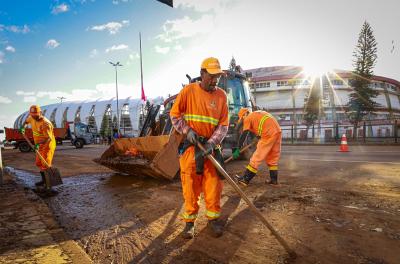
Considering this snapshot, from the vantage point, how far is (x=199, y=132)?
3.12m

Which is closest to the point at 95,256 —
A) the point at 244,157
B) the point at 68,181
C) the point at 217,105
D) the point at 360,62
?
the point at 217,105

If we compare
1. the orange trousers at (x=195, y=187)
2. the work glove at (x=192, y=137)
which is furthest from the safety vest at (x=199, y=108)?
the orange trousers at (x=195, y=187)

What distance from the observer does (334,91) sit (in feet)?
151

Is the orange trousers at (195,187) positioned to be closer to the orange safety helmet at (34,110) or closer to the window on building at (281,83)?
the orange safety helmet at (34,110)

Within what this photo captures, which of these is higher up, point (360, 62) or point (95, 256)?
point (360, 62)

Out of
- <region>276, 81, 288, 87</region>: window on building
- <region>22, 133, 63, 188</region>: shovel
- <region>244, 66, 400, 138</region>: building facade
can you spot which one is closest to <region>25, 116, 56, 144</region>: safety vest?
<region>22, 133, 63, 188</region>: shovel

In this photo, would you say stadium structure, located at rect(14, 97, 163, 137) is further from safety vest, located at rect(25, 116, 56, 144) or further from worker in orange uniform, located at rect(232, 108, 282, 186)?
worker in orange uniform, located at rect(232, 108, 282, 186)

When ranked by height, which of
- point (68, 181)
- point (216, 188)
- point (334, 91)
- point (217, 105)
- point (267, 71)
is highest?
point (267, 71)

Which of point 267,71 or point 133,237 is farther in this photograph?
point 267,71

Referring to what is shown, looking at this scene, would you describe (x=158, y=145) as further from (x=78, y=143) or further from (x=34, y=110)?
(x=78, y=143)

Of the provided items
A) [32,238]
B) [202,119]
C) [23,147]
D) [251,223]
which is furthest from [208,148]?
[23,147]

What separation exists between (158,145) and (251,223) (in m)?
2.92

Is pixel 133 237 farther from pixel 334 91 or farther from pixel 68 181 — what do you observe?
pixel 334 91

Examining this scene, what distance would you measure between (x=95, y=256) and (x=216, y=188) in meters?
1.35
